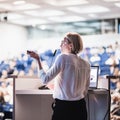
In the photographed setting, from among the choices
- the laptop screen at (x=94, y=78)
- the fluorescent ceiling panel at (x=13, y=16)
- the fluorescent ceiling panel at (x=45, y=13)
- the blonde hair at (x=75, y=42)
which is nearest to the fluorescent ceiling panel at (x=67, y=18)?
the fluorescent ceiling panel at (x=45, y=13)

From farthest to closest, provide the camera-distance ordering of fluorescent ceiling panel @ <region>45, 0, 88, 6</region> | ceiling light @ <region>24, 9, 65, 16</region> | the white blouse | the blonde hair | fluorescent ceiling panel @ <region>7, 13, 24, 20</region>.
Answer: fluorescent ceiling panel @ <region>7, 13, 24, 20</region>, ceiling light @ <region>24, 9, 65, 16</region>, fluorescent ceiling panel @ <region>45, 0, 88, 6</region>, the blonde hair, the white blouse

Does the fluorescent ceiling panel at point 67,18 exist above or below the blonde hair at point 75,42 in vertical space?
above

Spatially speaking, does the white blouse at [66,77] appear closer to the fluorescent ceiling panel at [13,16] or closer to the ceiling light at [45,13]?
the ceiling light at [45,13]

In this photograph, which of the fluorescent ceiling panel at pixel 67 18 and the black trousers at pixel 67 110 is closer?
the black trousers at pixel 67 110

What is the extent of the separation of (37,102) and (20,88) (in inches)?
15.0

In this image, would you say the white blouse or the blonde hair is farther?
the blonde hair

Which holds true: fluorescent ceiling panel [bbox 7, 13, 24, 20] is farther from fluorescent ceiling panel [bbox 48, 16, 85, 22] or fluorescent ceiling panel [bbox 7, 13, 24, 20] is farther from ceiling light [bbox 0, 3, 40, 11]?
fluorescent ceiling panel [bbox 48, 16, 85, 22]

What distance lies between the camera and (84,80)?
1999mm

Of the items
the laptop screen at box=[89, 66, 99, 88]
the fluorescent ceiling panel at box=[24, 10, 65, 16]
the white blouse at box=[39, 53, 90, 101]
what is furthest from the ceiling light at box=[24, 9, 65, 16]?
the white blouse at box=[39, 53, 90, 101]

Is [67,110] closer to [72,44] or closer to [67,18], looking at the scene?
[72,44]

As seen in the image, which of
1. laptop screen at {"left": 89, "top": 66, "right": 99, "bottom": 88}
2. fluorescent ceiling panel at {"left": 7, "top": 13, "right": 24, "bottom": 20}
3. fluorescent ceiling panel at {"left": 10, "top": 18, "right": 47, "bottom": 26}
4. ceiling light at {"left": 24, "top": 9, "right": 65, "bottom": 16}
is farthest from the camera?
fluorescent ceiling panel at {"left": 10, "top": 18, "right": 47, "bottom": 26}

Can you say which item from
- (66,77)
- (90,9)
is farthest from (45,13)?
(66,77)

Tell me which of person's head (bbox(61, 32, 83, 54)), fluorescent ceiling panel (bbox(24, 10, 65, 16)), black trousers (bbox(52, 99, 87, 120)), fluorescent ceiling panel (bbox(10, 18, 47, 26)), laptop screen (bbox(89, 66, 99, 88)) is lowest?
black trousers (bbox(52, 99, 87, 120))

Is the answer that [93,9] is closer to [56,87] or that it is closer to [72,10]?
[72,10]
